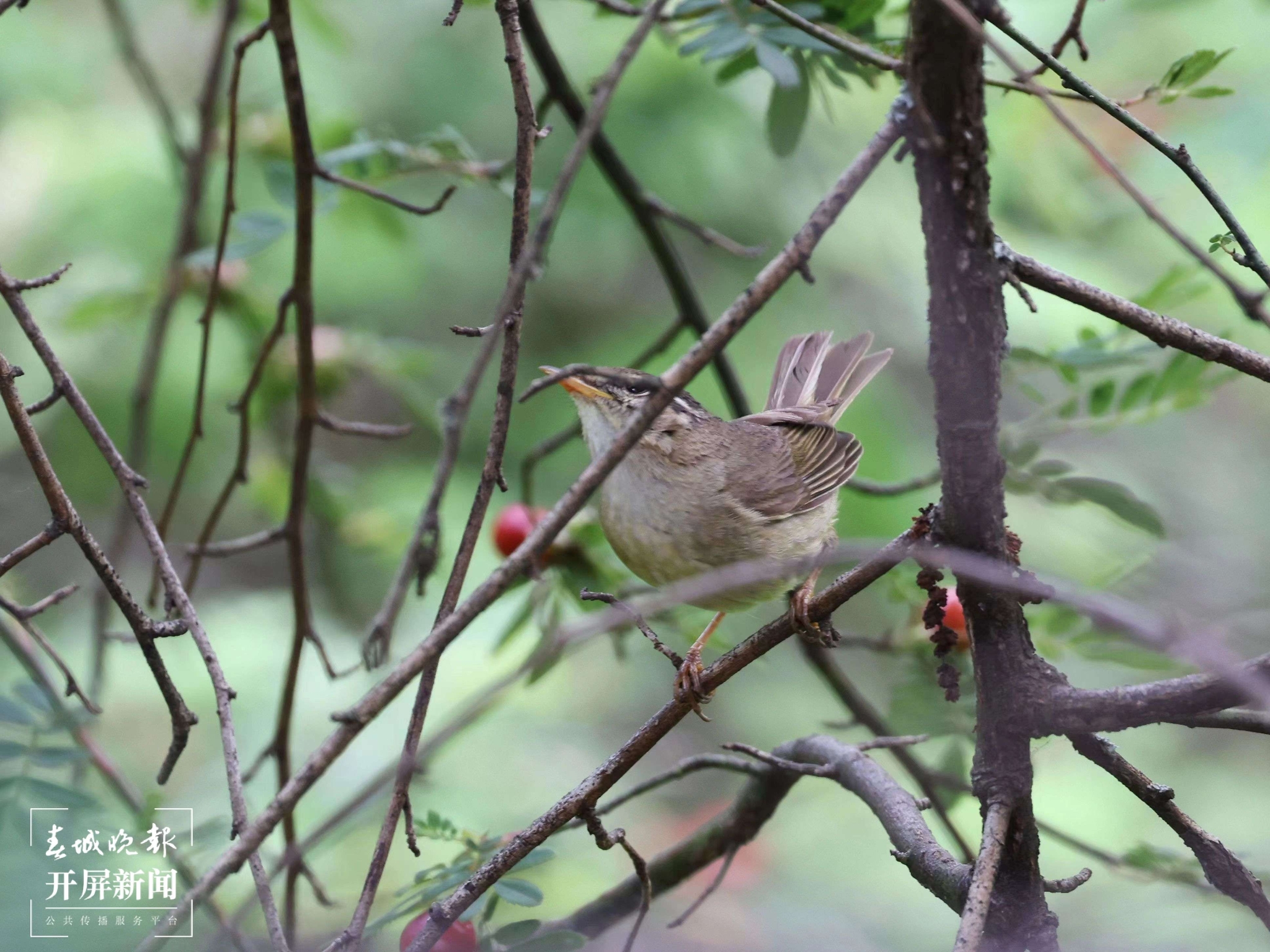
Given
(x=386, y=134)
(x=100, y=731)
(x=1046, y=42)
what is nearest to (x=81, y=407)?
(x=386, y=134)

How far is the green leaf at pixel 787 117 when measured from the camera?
7.70 feet

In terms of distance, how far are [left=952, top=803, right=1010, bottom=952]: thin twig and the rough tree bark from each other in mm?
24

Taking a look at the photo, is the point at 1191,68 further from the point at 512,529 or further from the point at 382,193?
the point at 512,529

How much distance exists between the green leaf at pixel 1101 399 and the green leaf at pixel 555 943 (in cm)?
166

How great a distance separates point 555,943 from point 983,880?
2.47 ft

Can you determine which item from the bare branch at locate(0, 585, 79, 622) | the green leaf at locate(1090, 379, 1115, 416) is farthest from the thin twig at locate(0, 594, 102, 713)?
the green leaf at locate(1090, 379, 1115, 416)

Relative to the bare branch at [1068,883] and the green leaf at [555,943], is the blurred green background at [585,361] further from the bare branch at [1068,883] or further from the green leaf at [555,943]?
the bare branch at [1068,883]

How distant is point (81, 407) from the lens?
1755 millimetres

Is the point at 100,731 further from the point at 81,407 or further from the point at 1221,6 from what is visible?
the point at 1221,6

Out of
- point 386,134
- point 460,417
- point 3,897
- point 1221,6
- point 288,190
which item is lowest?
point 3,897

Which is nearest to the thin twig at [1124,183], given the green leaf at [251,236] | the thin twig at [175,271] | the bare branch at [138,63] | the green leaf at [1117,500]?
the green leaf at [1117,500]

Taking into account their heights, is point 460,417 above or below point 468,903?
above

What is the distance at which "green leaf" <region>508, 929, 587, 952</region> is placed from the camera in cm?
169

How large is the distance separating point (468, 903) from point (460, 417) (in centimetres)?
70
